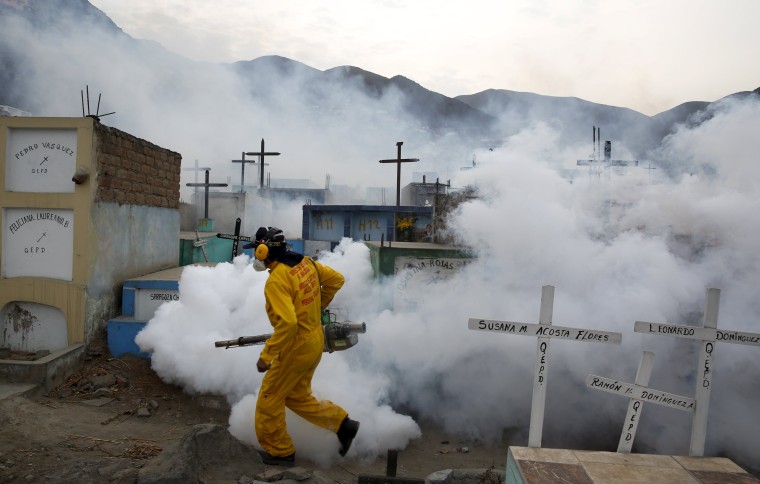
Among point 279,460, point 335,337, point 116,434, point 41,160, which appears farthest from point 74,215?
point 279,460

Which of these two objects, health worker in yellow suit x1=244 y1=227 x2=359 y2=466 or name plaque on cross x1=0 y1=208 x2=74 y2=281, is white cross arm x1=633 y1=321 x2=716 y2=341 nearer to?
health worker in yellow suit x1=244 y1=227 x2=359 y2=466

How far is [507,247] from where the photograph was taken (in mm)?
6047

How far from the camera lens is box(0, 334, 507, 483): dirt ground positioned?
4.42 meters

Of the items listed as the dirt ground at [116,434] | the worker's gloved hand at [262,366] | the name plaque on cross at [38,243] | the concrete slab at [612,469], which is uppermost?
the name plaque on cross at [38,243]

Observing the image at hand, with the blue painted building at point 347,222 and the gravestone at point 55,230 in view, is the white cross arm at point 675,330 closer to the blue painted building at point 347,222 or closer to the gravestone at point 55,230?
the gravestone at point 55,230

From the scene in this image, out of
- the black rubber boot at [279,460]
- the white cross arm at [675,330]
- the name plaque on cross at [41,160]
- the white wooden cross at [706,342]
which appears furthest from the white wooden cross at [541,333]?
the name plaque on cross at [41,160]

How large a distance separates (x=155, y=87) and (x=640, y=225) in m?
61.4

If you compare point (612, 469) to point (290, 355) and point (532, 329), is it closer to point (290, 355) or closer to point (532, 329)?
point (532, 329)

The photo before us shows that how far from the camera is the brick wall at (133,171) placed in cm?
734

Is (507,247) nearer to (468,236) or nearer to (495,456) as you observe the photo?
(468,236)

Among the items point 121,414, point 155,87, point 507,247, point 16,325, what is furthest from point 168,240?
point 155,87

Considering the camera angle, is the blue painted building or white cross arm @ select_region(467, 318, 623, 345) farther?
the blue painted building

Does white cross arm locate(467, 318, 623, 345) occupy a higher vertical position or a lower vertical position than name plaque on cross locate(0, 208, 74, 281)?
lower

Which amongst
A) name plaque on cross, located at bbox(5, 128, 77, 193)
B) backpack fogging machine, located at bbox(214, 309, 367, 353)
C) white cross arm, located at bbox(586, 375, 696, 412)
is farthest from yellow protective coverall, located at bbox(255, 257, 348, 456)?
name plaque on cross, located at bbox(5, 128, 77, 193)
